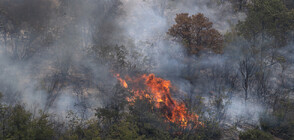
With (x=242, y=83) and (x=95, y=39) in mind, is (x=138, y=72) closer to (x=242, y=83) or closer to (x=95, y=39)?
(x=95, y=39)

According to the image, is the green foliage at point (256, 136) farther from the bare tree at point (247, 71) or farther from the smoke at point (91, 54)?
the bare tree at point (247, 71)

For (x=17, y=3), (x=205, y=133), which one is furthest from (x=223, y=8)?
(x=17, y=3)

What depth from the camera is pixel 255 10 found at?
18891 mm

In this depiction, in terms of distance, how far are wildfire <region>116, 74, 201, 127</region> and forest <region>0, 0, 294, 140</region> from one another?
0.22ft

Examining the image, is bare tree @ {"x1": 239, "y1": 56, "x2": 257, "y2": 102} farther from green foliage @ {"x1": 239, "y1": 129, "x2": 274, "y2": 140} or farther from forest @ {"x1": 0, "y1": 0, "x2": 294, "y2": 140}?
green foliage @ {"x1": 239, "y1": 129, "x2": 274, "y2": 140}

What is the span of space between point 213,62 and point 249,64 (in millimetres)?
3206

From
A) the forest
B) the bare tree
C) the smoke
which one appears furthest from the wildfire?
the bare tree

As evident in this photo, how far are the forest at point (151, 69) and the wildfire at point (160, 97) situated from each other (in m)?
0.07

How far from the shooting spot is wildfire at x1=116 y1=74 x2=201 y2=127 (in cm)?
1425

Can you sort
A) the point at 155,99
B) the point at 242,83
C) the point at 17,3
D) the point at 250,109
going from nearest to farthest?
the point at 155,99, the point at 250,109, the point at 242,83, the point at 17,3

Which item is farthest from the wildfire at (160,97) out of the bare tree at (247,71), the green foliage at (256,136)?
the bare tree at (247,71)

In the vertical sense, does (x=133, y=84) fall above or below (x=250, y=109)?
above

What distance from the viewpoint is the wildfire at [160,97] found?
1425 centimetres

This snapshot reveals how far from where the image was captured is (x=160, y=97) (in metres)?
16.3
